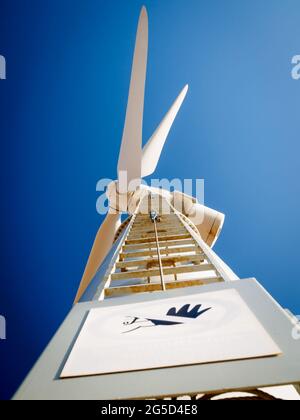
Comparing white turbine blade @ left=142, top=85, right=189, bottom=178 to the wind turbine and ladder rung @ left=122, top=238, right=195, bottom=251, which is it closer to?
the wind turbine

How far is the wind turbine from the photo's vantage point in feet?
20.7

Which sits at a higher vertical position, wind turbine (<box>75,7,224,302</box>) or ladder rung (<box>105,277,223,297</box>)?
wind turbine (<box>75,7,224,302</box>)

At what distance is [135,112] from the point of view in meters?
7.05

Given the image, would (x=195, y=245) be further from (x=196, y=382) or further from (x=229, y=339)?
(x=196, y=382)

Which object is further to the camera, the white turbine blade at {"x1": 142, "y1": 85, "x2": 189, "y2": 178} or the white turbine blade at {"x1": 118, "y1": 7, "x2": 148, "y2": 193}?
the white turbine blade at {"x1": 142, "y1": 85, "x2": 189, "y2": 178}

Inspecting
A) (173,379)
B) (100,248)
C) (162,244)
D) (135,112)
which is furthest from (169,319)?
(100,248)

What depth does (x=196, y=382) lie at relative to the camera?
5.81 feet

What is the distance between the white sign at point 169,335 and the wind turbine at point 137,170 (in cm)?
494

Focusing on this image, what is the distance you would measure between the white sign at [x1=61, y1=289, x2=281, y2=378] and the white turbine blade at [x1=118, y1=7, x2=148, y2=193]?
4863 mm

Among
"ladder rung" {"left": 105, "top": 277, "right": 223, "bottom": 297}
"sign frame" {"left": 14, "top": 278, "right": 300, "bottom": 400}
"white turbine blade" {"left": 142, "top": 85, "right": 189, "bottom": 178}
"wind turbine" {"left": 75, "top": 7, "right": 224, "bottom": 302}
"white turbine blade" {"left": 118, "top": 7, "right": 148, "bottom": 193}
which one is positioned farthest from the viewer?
"white turbine blade" {"left": 142, "top": 85, "right": 189, "bottom": 178}

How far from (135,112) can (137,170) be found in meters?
2.07

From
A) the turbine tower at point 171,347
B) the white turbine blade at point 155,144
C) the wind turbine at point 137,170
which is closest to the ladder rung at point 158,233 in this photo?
the wind turbine at point 137,170

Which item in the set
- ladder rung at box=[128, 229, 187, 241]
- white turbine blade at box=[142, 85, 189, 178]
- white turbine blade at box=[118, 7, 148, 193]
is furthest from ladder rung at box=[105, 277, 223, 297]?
white turbine blade at box=[142, 85, 189, 178]

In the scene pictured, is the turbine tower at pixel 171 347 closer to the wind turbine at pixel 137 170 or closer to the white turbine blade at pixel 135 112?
the white turbine blade at pixel 135 112
